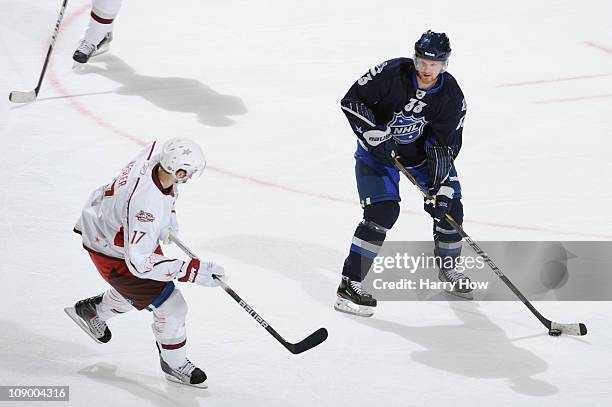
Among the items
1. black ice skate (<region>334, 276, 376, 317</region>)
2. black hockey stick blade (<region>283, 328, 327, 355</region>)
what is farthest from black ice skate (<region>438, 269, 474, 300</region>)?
black hockey stick blade (<region>283, 328, 327, 355</region>)

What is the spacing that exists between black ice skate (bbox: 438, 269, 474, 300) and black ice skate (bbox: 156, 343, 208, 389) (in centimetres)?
130

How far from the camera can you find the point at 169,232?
13.2ft

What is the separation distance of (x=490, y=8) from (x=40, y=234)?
418 cm

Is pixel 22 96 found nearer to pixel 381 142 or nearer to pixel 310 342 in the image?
pixel 381 142

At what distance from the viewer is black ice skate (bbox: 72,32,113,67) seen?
6.82 m

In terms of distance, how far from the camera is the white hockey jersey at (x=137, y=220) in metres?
3.65

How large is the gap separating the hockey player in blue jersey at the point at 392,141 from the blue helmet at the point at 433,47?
8 centimetres

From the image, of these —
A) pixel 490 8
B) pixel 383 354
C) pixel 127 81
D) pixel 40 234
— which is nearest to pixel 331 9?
pixel 490 8

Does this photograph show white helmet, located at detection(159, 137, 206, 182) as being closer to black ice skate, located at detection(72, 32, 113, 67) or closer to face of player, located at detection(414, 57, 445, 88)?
face of player, located at detection(414, 57, 445, 88)

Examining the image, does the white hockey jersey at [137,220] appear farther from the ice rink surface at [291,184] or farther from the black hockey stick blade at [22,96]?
the black hockey stick blade at [22,96]

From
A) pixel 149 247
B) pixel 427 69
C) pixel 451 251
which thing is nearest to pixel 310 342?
pixel 149 247

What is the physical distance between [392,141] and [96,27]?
9.56 ft

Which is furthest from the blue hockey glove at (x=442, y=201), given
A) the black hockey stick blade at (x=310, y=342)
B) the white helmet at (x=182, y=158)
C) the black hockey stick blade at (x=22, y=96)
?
the black hockey stick blade at (x=22, y=96)

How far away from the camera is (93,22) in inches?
271
